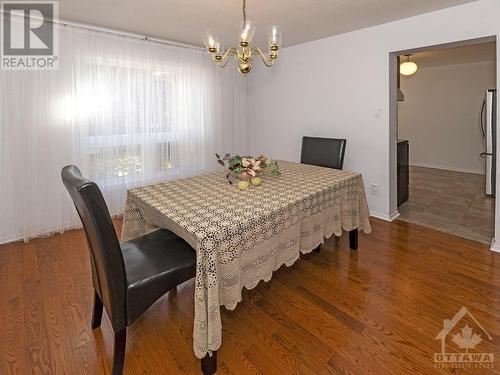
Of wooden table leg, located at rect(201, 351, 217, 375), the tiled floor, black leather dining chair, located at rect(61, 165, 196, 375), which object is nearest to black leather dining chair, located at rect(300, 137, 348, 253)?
the tiled floor

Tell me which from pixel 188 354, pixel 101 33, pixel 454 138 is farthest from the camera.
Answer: pixel 454 138

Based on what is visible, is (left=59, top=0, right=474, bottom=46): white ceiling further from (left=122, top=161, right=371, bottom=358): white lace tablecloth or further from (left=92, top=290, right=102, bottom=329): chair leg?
(left=92, top=290, right=102, bottom=329): chair leg

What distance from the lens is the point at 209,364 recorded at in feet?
4.75

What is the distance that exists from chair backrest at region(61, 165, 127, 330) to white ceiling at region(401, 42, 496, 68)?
4847 millimetres

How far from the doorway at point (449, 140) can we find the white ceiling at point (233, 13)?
1348 millimetres

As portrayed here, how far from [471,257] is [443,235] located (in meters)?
0.49

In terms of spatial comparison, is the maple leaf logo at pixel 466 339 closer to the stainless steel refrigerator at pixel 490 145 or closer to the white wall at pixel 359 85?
the white wall at pixel 359 85

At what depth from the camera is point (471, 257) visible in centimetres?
256

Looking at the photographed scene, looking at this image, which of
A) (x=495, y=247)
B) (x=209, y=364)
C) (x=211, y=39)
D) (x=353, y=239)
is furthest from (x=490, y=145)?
(x=209, y=364)

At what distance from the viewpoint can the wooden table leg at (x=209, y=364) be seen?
4.72 feet

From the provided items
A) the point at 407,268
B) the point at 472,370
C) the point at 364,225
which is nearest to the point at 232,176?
the point at 364,225

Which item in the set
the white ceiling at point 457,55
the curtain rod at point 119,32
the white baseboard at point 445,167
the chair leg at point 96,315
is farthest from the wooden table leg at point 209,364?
the white baseboard at point 445,167

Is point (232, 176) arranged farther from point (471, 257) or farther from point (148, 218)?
point (471, 257)

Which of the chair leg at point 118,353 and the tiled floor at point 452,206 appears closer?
the chair leg at point 118,353
